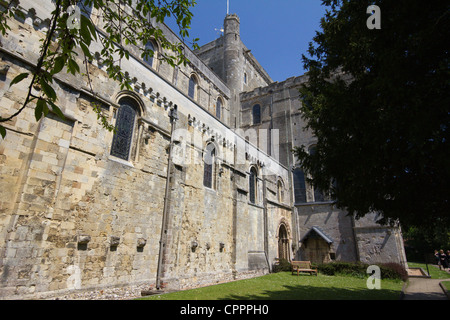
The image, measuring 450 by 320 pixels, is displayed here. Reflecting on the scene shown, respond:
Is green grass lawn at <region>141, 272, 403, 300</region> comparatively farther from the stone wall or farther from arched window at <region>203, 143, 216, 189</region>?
arched window at <region>203, 143, 216, 189</region>

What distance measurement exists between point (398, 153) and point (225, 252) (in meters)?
10.3

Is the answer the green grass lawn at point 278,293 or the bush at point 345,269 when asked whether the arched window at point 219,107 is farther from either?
the green grass lawn at point 278,293

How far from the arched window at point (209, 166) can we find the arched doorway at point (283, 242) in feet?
32.1

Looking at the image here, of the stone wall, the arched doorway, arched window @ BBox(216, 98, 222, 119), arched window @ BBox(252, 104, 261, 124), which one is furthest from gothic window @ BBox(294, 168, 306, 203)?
the stone wall

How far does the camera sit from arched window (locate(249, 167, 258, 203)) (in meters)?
18.6

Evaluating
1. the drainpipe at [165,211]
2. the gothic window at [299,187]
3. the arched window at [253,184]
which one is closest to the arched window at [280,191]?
the gothic window at [299,187]

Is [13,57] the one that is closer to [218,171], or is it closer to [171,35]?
[218,171]

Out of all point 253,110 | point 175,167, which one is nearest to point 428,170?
point 175,167

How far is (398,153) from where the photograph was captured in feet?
20.5

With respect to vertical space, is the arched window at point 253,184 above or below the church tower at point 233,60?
below

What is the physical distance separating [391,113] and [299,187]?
19.7 meters

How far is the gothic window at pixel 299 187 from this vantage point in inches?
950

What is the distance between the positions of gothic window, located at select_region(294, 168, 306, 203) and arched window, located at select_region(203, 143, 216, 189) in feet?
41.1

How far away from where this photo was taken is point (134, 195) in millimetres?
9516
